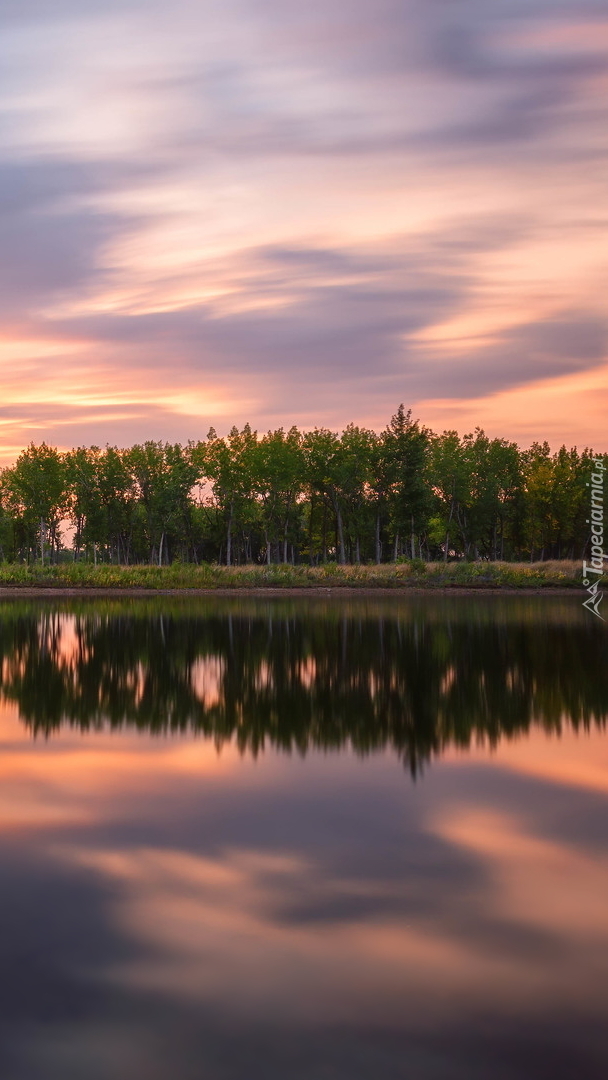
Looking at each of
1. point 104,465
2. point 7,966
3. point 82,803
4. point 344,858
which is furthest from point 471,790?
point 104,465

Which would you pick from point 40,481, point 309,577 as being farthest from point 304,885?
point 40,481

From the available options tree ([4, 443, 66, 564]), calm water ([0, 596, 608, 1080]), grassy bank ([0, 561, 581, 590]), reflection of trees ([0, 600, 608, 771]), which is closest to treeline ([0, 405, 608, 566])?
tree ([4, 443, 66, 564])

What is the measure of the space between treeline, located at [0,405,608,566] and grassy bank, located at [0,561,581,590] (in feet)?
71.6

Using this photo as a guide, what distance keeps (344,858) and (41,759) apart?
640 cm

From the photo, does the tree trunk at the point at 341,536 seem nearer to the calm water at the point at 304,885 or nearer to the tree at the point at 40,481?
the tree at the point at 40,481

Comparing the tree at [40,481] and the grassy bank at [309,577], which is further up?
the tree at [40,481]

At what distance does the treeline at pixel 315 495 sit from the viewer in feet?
340

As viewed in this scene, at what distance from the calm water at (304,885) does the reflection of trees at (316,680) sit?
0.44 ft

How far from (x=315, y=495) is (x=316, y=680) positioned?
85.0 metres

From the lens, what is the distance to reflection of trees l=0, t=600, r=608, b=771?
17.0 m

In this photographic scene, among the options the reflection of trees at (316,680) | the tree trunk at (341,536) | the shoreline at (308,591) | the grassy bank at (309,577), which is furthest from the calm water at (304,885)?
the tree trunk at (341,536)

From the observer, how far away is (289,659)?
2769 centimetres

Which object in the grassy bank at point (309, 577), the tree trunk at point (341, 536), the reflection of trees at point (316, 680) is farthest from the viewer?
the tree trunk at point (341, 536)

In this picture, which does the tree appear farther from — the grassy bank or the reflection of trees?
the reflection of trees
